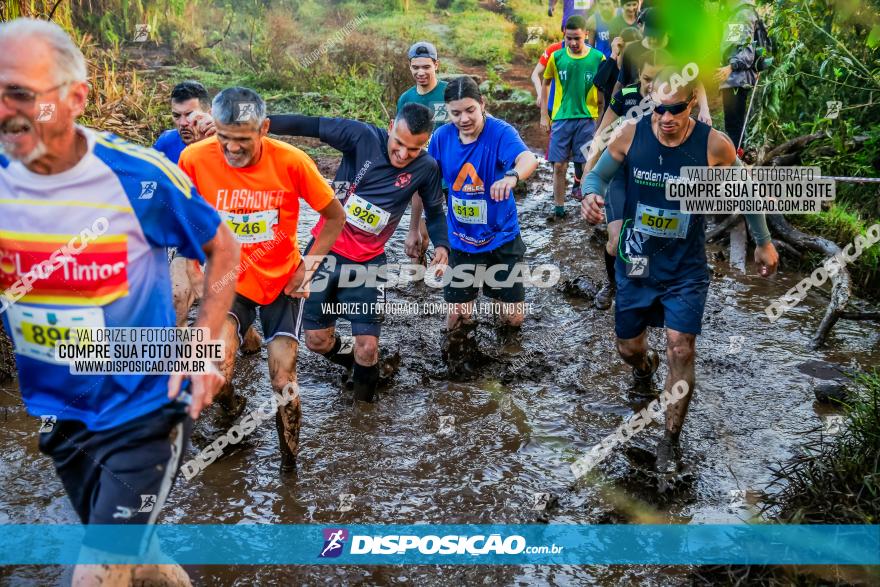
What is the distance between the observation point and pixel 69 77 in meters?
2.44

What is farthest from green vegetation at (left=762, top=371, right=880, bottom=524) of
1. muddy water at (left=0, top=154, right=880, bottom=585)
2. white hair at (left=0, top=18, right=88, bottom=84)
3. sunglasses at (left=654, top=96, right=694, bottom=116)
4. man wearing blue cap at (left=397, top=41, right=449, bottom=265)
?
man wearing blue cap at (left=397, top=41, right=449, bottom=265)

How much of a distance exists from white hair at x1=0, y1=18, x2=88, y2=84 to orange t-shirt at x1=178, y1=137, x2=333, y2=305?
70.6 inches

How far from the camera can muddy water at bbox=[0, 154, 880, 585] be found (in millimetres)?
4215

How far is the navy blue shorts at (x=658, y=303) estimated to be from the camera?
4.59 m

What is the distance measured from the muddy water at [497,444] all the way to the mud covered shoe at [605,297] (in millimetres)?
94

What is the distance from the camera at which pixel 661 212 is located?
4668mm

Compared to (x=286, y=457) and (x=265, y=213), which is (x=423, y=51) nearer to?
(x=265, y=213)

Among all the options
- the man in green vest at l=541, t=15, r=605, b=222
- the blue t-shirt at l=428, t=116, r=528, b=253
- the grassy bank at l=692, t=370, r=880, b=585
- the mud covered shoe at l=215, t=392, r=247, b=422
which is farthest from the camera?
the man in green vest at l=541, t=15, r=605, b=222

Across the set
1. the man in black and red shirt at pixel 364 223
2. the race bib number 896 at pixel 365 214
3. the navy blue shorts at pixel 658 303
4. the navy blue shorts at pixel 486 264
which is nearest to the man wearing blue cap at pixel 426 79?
the navy blue shorts at pixel 486 264

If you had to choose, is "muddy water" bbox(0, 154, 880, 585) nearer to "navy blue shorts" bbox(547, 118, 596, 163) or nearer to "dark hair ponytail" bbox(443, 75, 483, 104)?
Answer: "dark hair ponytail" bbox(443, 75, 483, 104)

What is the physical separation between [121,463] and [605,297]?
207 inches

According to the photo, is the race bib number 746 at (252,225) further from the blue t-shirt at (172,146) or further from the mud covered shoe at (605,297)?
the mud covered shoe at (605,297)

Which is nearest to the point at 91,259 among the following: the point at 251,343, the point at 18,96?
the point at 18,96

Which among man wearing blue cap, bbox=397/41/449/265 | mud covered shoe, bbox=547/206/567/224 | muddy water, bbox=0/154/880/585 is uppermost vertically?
man wearing blue cap, bbox=397/41/449/265
